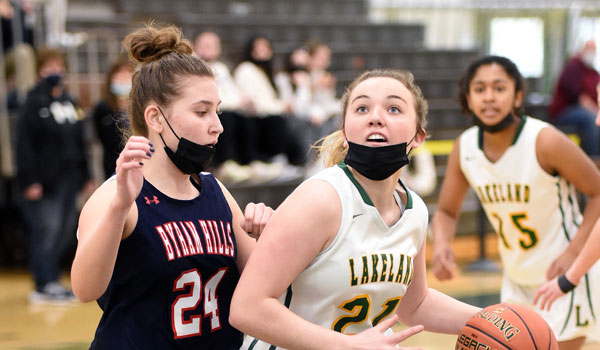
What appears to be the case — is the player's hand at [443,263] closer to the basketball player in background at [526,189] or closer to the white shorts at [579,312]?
the basketball player in background at [526,189]

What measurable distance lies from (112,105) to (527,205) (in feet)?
14.5

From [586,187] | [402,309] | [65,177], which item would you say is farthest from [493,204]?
[65,177]

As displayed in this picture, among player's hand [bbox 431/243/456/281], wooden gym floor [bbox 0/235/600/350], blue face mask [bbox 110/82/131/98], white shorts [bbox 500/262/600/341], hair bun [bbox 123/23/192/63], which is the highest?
hair bun [bbox 123/23/192/63]

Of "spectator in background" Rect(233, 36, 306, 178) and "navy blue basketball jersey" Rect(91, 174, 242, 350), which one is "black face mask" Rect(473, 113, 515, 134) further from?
"spectator in background" Rect(233, 36, 306, 178)

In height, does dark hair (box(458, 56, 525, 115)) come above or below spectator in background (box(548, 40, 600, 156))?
above

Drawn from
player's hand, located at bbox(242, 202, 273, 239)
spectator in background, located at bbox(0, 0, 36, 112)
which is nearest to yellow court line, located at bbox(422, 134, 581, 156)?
spectator in background, located at bbox(0, 0, 36, 112)

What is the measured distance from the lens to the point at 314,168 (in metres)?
8.52

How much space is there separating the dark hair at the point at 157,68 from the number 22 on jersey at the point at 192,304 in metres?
0.54

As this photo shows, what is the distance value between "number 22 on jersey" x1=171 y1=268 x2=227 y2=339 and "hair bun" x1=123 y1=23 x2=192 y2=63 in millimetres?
782

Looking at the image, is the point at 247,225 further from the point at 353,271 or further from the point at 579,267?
the point at 579,267

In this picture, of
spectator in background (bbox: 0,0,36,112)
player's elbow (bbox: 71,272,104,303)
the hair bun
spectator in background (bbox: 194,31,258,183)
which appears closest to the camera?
player's elbow (bbox: 71,272,104,303)

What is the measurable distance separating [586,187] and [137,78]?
2.18 metres

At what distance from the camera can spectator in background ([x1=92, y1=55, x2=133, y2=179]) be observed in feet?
23.1

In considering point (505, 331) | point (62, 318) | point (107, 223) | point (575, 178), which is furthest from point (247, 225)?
point (62, 318)
